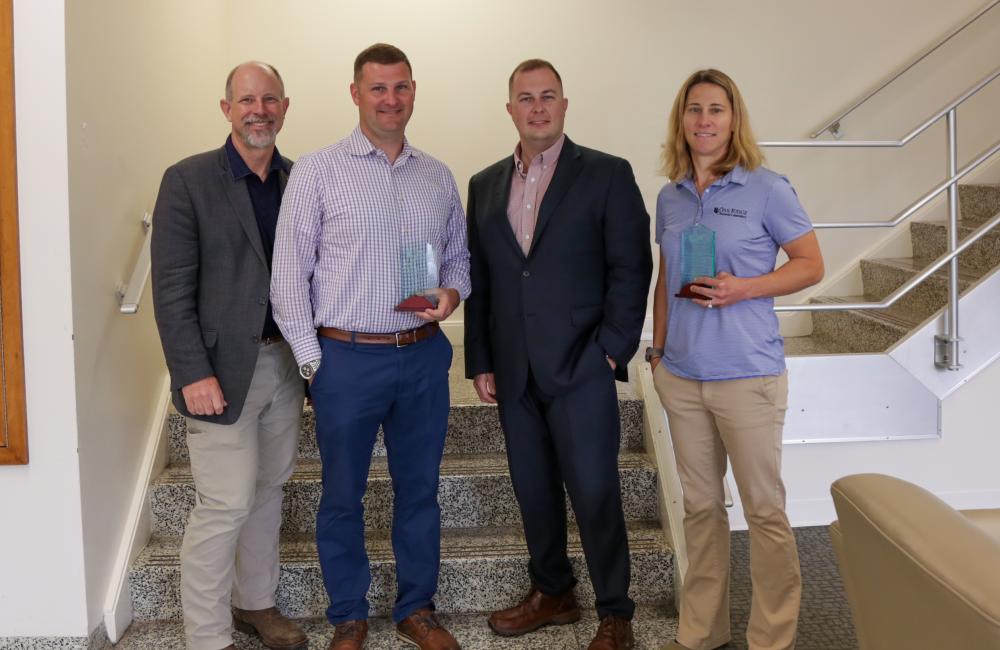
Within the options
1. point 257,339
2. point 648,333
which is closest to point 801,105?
→ point 648,333

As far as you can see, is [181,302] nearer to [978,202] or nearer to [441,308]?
[441,308]

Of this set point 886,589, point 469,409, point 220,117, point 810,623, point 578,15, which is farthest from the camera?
point 578,15

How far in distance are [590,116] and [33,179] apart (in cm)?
274

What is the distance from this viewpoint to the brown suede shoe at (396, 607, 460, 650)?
2.54 meters

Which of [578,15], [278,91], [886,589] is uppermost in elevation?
[578,15]

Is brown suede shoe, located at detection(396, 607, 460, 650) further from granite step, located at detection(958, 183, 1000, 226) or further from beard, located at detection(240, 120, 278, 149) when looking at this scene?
granite step, located at detection(958, 183, 1000, 226)

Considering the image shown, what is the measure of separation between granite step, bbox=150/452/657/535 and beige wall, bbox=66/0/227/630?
17cm

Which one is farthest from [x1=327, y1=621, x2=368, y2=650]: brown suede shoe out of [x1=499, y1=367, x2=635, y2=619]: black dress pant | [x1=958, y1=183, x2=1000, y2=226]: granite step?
[x1=958, y1=183, x2=1000, y2=226]: granite step

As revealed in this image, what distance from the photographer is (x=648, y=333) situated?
4.49 m

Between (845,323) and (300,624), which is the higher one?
(845,323)

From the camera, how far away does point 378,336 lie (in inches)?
94.7

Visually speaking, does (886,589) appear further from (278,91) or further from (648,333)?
(648,333)

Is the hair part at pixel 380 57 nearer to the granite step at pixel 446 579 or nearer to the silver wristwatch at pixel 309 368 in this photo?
the silver wristwatch at pixel 309 368

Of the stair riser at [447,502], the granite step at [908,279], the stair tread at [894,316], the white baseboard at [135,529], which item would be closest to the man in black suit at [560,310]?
the stair riser at [447,502]
